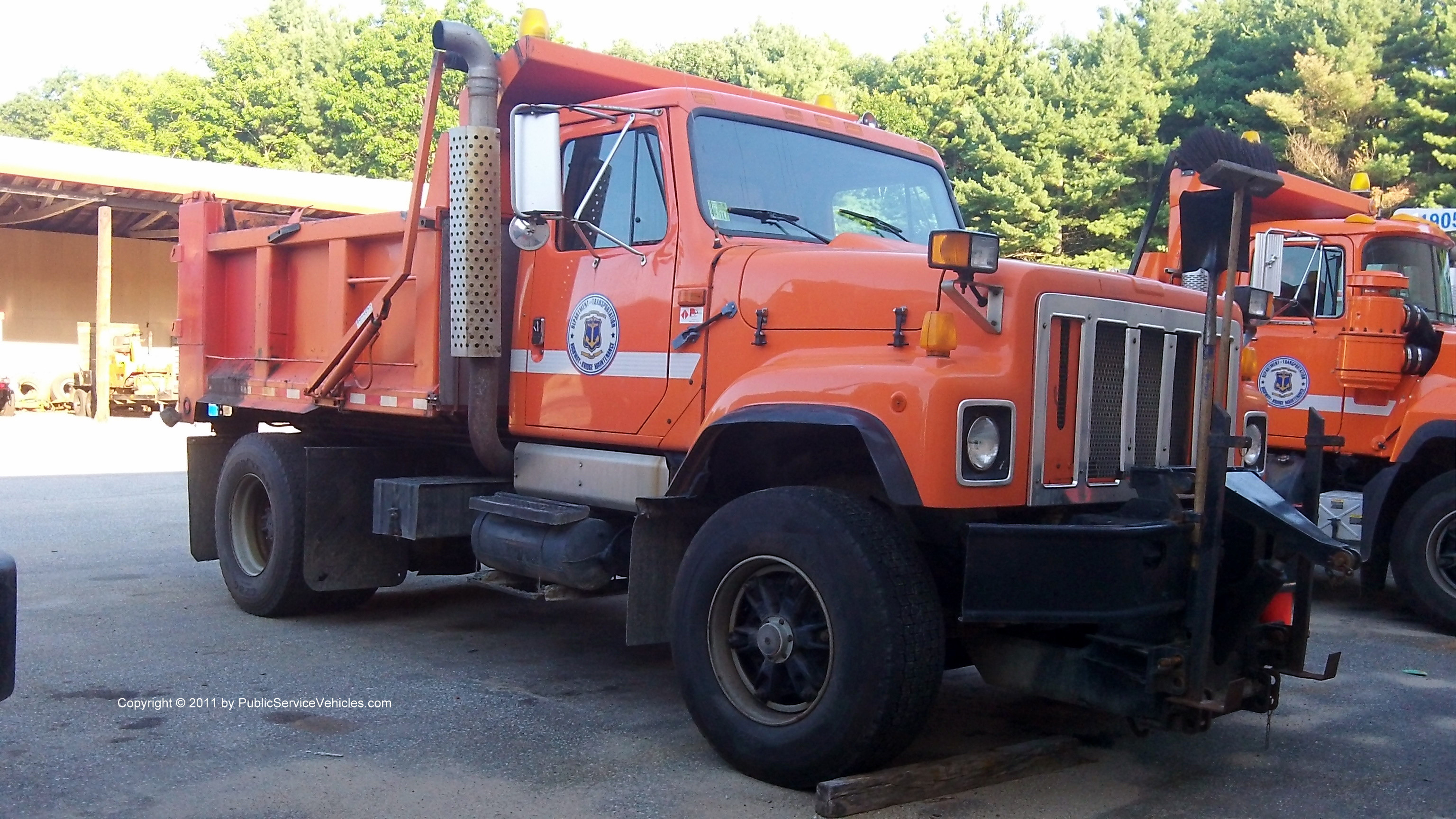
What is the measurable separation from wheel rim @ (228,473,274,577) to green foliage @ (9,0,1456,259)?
39.0 ft

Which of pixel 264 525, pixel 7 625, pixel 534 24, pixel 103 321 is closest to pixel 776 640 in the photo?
pixel 7 625

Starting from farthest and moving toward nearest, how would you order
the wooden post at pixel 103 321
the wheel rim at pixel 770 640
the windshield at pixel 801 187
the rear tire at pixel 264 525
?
the wooden post at pixel 103 321, the rear tire at pixel 264 525, the windshield at pixel 801 187, the wheel rim at pixel 770 640

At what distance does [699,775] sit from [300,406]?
12.0 feet

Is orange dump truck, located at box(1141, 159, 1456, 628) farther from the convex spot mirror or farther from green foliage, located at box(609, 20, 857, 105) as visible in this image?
green foliage, located at box(609, 20, 857, 105)

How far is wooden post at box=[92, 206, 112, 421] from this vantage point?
80.5 feet

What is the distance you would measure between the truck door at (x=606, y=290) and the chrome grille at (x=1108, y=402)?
176 cm

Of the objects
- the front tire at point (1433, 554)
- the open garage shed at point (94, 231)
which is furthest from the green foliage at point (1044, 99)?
the front tire at point (1433, 554)

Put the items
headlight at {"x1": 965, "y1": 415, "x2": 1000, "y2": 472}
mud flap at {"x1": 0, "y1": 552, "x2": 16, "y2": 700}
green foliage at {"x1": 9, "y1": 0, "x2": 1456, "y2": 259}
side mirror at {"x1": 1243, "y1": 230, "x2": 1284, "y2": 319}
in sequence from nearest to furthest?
mud flap at {"x1": 0, "y1": 552, "x2": 16, "y2": 700}, headlight at {"x1": 965, "y1": 415, "x2": 1000, "y2": 472}, side mirror at {"x1": 1243, "y1": 230, "x2": 1284, "y2": 319}, green foliage at {"x1": 9, "y1": 0, "x2": 1456, "y2": 259}

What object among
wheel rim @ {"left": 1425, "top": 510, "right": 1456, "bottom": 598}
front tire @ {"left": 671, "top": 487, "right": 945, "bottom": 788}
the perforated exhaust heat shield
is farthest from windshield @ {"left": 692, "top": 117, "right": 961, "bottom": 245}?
wheel rim @ {"left": 1425, "top": 510, "right": 1456, "bottom": 598}

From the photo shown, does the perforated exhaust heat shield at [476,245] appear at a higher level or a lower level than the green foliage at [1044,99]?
lower

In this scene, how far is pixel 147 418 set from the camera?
2786 cm

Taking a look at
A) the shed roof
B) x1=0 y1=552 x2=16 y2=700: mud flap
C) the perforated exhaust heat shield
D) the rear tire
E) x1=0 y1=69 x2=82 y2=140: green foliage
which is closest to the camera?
x1=0 y1=552 x2=16 y2=700: mud flap

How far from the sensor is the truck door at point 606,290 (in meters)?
5.46

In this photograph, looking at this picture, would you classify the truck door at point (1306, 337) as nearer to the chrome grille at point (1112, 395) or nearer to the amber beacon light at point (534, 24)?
the chrome grille at point (1112, 395)
